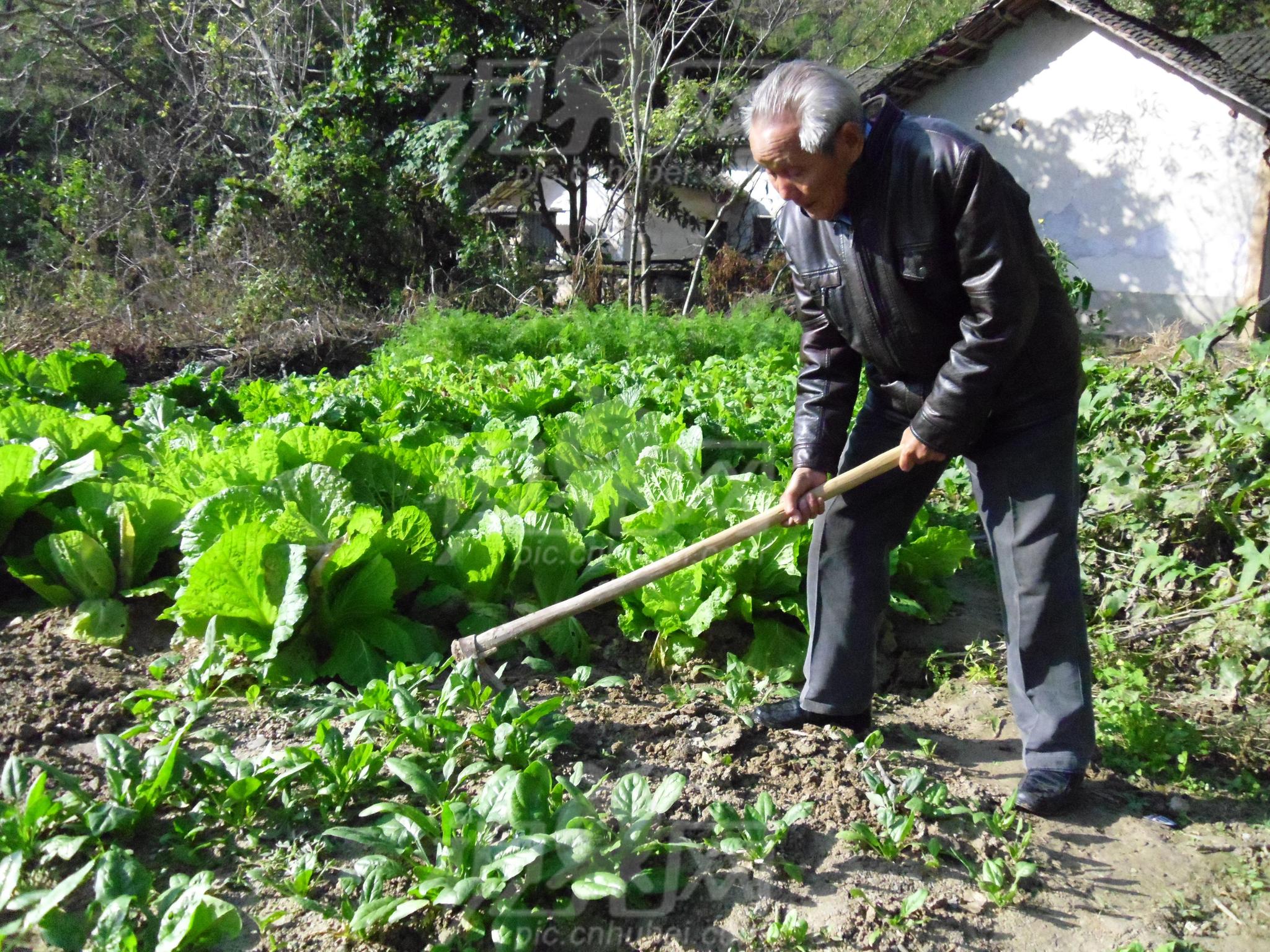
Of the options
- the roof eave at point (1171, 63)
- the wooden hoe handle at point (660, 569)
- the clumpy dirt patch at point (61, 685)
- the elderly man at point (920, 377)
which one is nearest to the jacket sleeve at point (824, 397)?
the elderly man at point (920, 377)

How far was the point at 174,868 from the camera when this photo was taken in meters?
2.27

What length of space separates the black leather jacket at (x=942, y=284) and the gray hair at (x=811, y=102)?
12 centimetres

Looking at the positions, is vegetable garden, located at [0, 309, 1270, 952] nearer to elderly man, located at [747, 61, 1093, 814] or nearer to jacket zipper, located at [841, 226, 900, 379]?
elderly man, located at [747, 61, 1093, 814]

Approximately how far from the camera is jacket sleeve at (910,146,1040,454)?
227cm

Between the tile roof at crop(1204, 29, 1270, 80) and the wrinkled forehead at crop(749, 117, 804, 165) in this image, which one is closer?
the wrinkled forehead at crop(749, 117, 804, 165)

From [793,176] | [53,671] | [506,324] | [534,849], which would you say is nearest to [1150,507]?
[793,176]

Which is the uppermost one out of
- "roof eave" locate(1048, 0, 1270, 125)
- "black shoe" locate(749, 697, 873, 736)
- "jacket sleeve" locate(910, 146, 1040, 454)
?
"roof eave" locate(1048, 0, 1270, 125)

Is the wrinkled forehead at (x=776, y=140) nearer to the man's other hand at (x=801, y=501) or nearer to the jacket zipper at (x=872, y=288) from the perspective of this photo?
the jacket zipper at (x=872, y=288)

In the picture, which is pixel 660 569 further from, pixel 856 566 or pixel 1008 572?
pixel 1008 572

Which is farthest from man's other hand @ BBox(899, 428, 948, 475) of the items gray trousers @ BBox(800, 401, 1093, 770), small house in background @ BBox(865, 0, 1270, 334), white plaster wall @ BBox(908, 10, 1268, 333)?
small house in background @ BBox(865, 0, 1270, 334)

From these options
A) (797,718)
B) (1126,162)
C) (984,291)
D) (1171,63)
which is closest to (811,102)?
(984,291)

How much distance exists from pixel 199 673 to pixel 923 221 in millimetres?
2297

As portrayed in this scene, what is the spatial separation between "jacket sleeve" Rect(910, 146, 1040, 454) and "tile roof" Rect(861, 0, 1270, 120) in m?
16.1

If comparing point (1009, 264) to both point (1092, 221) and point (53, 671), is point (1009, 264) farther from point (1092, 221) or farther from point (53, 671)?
point (1092, 221)
